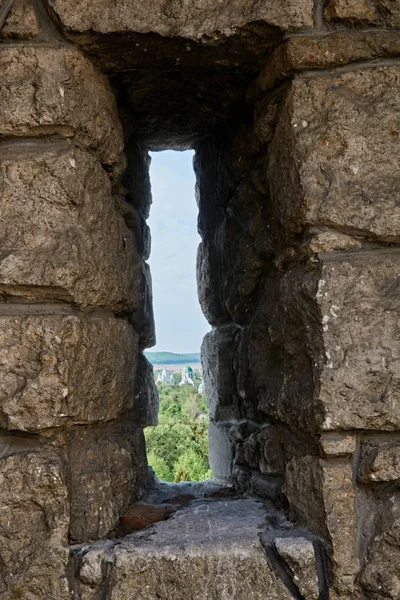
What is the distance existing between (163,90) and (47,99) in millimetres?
457

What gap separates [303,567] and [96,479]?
56 cm

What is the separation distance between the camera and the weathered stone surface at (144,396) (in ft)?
Result: 6.89

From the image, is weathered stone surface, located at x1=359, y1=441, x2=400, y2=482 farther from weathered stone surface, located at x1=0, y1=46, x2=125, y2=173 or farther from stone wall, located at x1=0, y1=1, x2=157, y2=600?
weathered stone surface, located at x1=0, y1=46, x2=125, y2=173

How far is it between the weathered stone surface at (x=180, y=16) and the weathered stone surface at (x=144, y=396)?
1070mm

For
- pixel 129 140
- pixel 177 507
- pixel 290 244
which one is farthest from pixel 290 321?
pixel 129 140

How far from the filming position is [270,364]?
1898 millimetres

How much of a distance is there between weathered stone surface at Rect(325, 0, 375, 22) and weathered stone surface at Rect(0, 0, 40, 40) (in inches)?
29.1

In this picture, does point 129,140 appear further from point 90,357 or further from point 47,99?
point 90,357

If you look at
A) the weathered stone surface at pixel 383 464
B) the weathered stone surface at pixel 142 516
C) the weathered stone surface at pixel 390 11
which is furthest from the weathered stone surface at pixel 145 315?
the weathered stone surface at pixel 390 11

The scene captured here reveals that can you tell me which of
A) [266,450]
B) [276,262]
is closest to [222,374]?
[266,450]

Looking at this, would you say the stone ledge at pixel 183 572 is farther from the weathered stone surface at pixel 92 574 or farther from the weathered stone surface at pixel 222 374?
the weathered stone surface at pixel 222 374

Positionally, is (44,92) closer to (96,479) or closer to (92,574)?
(96,479)

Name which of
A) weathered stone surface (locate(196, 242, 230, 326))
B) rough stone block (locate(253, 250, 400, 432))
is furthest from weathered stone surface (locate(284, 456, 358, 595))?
weathered stone surface (locate(196, 242, 230, 326))

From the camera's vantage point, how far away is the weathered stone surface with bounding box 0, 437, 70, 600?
1.49 m
